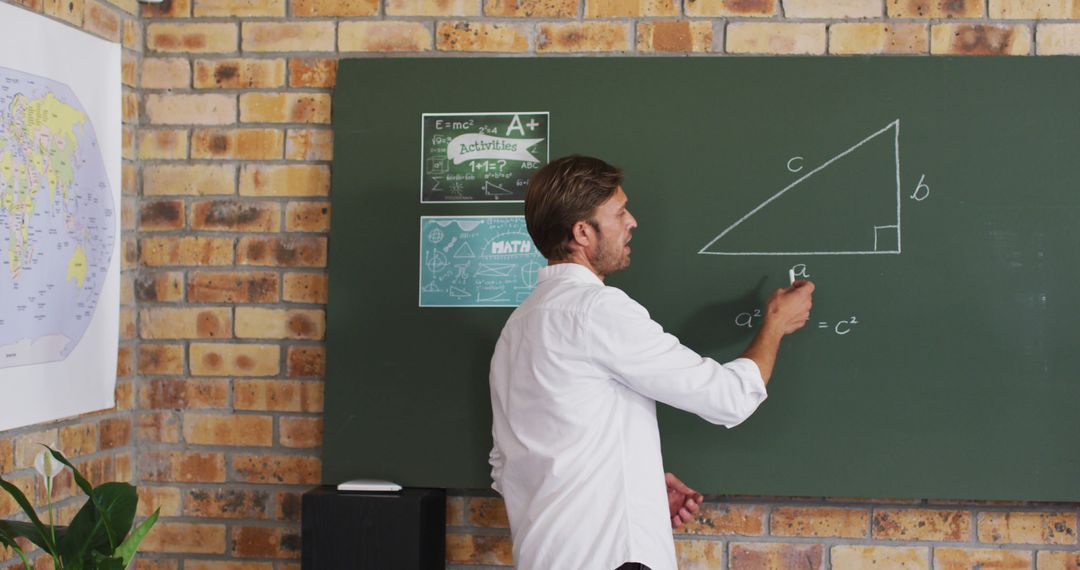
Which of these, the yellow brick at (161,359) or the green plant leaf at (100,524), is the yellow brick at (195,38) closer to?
the yellow brick at (161,359)

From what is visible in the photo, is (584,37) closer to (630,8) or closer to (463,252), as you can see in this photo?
(630,8)

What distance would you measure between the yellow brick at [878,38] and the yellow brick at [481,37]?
0.81 metres

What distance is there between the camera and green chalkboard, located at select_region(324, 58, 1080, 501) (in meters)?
2.20

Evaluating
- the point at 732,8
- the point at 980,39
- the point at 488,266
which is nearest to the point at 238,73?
the point at 488,266

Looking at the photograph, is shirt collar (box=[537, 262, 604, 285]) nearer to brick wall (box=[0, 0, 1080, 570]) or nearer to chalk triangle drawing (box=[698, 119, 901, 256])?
chalk triangle drawing (box=[698, 119, 901, 256])

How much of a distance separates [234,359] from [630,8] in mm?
1408

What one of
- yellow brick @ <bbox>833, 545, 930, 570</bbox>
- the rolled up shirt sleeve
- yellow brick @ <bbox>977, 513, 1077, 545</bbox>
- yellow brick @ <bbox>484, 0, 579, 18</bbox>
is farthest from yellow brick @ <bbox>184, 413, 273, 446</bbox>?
yellow brick @ <bbox>977, 513, 1077, 545</bbox>

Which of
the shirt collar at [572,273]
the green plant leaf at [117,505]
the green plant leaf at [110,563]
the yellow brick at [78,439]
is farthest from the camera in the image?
the yellow brick at [78,439]

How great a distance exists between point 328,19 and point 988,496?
6.82 feet

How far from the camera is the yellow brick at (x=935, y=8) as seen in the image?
228cm

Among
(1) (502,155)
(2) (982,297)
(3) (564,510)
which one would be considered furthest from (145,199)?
(2) (982,297)

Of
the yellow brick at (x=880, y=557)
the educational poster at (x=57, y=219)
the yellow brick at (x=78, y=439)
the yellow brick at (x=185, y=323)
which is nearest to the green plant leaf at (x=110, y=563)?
the educational poster at (x=57, y=219)

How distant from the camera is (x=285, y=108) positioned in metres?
Result: 2.41

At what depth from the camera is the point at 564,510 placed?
1.76 meters
